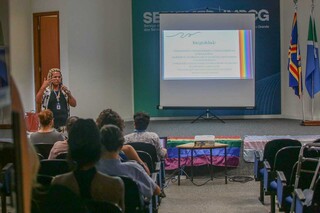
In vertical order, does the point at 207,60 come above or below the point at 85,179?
above

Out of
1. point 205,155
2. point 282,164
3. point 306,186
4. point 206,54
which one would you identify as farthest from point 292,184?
point 206,54

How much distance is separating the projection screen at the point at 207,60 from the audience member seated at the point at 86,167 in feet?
23.0

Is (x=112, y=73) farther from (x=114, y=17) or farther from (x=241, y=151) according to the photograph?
(x=241, y=151)

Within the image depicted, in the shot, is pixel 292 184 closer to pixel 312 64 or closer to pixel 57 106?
pixel 57 106

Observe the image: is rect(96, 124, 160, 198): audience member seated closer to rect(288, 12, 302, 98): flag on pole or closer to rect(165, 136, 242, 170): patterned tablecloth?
rect(165, 136, 242, 170): patterned tablecloth

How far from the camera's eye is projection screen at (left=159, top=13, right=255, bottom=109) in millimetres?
9133

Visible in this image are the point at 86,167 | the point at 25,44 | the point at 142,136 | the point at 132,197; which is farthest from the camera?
the point at 25,44

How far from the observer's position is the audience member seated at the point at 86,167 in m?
2.09

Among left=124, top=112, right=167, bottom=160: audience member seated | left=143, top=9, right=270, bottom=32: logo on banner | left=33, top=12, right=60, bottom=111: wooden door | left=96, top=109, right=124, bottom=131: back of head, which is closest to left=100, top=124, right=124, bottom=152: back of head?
left=96, top=109, right=124, bottom=131: back of head

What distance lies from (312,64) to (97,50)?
12.4 ft

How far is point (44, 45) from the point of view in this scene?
8930 mm

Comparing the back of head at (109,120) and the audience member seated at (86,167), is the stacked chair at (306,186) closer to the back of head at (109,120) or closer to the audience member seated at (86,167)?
the audience member seated at (86,167)

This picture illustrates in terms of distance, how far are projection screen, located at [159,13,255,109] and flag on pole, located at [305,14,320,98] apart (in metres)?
1.02

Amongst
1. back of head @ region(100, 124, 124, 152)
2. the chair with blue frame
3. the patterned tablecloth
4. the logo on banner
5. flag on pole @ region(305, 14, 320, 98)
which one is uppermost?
the logo on banner
